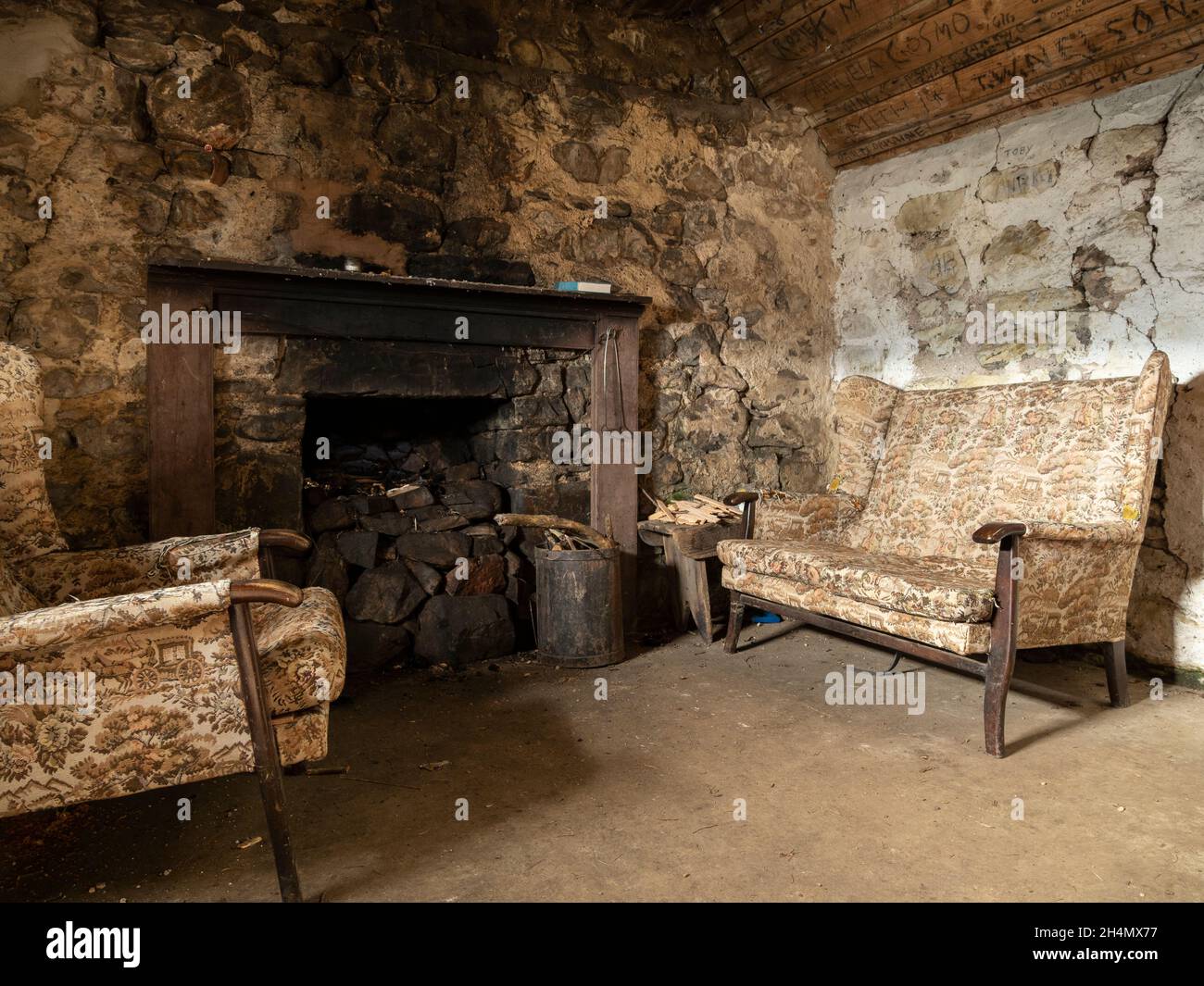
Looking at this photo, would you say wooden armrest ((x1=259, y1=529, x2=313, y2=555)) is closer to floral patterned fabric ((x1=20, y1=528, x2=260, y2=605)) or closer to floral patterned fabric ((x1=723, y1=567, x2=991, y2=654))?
floral patterned fabric ((x1=20, y1=528, x2=260, y2=605))

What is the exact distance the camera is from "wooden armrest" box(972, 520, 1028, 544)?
2.27 metres

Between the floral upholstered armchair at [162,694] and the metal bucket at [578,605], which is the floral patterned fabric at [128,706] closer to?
the floral upholstered armchair at [162,694]

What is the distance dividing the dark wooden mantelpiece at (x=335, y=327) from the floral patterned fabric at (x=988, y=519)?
3.41ft

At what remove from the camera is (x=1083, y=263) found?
323 cm

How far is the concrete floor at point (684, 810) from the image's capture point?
1.69 m

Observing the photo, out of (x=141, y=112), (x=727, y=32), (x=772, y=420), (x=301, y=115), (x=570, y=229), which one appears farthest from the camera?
(x=772, y=420)

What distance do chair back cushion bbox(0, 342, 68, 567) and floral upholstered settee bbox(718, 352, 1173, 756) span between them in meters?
2.30

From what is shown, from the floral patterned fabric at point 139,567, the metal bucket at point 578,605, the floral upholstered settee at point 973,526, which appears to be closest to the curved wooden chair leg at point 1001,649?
the floral upholstered settee at point 973,526

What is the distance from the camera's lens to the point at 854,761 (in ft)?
7.59

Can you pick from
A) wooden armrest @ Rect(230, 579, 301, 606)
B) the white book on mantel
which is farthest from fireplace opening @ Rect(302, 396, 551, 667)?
wooden armrest @ Rect(230, 579, 301, 606)

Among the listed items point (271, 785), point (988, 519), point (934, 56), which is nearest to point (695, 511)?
point (988, 519)
